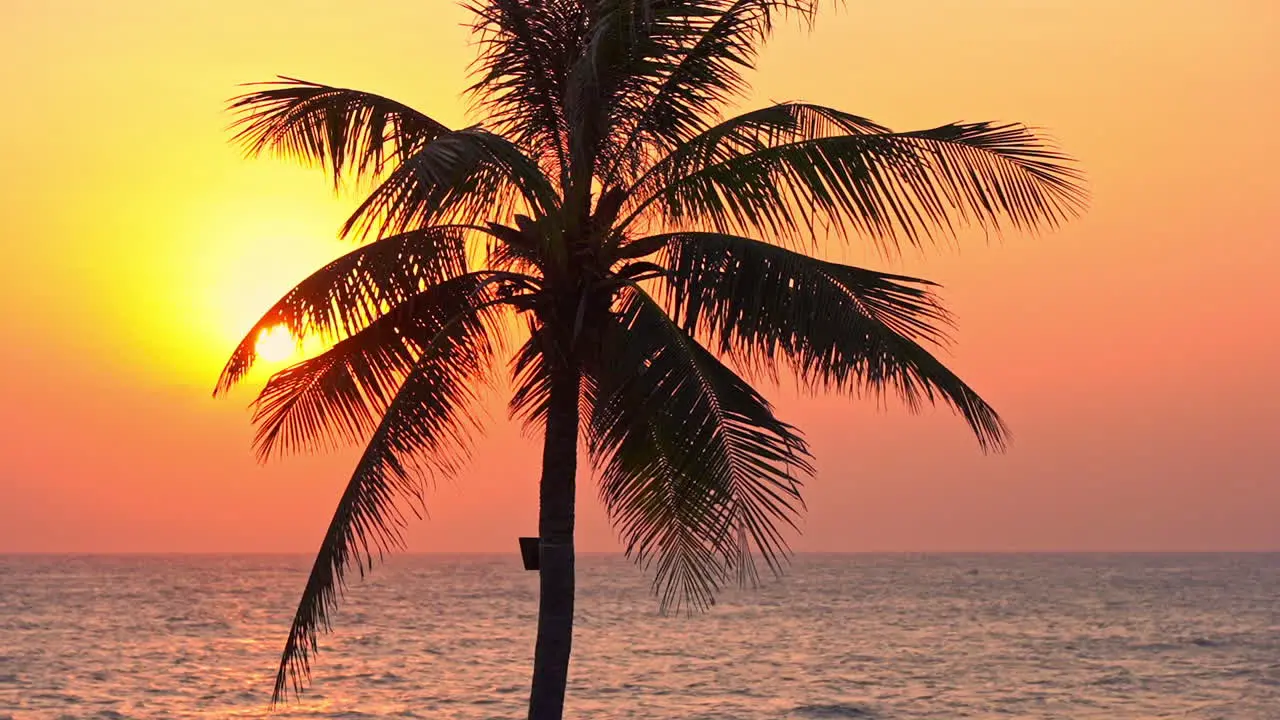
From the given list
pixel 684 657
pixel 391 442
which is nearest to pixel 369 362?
pixel 391 442

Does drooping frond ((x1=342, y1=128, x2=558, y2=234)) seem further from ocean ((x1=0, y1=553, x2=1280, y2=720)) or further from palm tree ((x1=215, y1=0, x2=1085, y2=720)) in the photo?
ocean ((x1=0, y1=553, x2=1280, y2=720))

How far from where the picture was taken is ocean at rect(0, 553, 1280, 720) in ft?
127

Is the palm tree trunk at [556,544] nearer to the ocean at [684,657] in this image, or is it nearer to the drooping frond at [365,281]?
the drooping frond at [365,281]

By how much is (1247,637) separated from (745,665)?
1074 inches

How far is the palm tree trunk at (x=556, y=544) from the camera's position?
10.7 metres

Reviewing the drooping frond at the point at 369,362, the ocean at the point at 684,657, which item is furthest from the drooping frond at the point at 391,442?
the ocean at the point at 684,657

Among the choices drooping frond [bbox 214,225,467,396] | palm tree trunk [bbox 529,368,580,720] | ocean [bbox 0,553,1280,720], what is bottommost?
ocean [bbox 0,553,1280,720]

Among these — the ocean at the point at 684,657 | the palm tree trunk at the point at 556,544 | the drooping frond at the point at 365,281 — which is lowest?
the ocean at the point at 684,657

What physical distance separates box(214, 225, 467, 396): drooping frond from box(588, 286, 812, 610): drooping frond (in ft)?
5.11

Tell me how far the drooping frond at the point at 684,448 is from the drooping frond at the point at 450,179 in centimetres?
133

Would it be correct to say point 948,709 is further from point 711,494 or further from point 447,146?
point 447,146

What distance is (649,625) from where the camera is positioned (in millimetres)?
71438

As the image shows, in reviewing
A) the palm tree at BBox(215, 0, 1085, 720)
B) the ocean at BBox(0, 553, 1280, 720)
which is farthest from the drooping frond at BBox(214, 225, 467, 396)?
the ocean at BBox(0, 553, 1280, 720)

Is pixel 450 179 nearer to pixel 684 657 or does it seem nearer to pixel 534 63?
pixel 534 63
